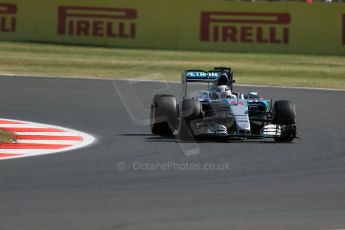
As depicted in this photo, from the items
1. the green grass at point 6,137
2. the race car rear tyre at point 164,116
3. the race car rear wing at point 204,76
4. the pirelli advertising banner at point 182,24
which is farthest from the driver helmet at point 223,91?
the pirelli advertising banner at point 182,24

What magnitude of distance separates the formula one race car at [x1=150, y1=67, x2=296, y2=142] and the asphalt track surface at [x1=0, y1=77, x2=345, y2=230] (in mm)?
198

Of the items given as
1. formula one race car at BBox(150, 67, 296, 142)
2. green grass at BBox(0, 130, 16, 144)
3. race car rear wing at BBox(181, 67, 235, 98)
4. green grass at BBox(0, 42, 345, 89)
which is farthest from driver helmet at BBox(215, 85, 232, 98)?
green grass at BBox(0, 42, 345, 89)

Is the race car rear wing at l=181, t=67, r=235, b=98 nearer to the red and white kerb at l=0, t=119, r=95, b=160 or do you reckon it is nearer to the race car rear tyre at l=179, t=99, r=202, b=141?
the race car rear tyre at l=179, t=99, r=202, b=141

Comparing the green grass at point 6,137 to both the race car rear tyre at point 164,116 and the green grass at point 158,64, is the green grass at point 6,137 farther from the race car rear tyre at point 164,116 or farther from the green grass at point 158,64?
the green grass at point 158,64

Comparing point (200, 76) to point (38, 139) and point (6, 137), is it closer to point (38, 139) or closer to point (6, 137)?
point (38, 139)

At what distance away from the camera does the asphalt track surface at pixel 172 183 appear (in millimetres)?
8258

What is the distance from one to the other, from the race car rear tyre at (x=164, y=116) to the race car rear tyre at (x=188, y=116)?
0.35 metres

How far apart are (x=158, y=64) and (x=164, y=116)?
46.5 feet

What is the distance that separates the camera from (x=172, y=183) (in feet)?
33.3

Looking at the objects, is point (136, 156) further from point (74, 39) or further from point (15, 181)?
point (74, 39)

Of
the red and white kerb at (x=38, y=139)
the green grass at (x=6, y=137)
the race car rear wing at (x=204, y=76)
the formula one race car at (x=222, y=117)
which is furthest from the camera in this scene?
the race car rear wing at (x=204, y=76)

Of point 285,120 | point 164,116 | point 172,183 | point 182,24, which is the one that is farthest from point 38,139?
point 182,24

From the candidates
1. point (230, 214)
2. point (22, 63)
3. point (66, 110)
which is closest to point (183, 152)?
point (230, 214)

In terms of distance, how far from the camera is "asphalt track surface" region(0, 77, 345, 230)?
8258 mm
